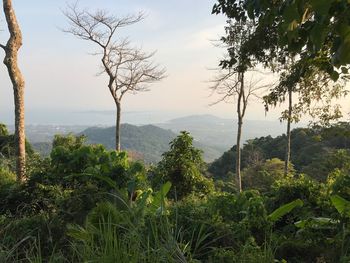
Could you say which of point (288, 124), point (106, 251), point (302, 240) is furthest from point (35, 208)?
point (288, 124)

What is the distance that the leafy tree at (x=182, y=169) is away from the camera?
12.9 metres

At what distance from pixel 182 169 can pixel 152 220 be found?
9.91m

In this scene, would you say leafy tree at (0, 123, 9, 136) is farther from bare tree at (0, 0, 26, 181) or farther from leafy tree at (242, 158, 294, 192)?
leafy tree at (242, 158, 294, 192)

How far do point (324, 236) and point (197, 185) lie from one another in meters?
9.21

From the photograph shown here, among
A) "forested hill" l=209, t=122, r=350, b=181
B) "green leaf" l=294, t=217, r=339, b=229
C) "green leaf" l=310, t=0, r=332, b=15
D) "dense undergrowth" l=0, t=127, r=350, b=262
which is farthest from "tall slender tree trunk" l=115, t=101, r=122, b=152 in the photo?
"green leaf" l=310, t=0, r=332, b=15

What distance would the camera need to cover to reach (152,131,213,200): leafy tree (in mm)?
12891

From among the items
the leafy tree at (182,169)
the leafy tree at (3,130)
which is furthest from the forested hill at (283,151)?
the leafy tree at (3,130)

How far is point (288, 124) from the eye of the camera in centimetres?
1958

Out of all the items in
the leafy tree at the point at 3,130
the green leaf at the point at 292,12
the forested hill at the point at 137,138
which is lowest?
the forested hill at the point at 137,138

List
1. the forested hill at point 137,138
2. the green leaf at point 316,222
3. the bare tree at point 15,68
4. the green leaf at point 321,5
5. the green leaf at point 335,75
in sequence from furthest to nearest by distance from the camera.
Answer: the forested hill at point 137,138
the bare tree at point 15,68
the green leaf at point 316,222
the green leaf at point 335,75
the green leaf at point 321,5

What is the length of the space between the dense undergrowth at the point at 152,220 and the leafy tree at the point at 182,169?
4.67 metres

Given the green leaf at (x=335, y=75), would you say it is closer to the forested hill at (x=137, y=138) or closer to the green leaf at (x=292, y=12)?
the green leaf at (x=292, y=12)

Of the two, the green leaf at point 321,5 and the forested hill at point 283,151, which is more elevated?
the green leaf at point 321,5

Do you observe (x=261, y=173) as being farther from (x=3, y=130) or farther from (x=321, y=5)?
(x=321, y=5)
